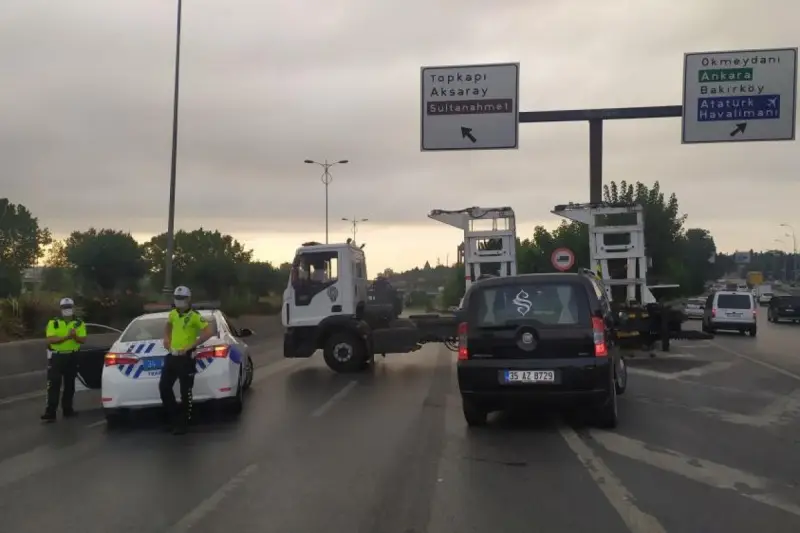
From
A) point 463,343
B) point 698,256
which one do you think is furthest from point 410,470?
point 698,256

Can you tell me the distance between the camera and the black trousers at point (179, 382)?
10.2m

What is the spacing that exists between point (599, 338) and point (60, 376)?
24.5 feet

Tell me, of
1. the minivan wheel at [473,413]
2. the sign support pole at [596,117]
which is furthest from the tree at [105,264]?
the minivan wheel at [473,413]

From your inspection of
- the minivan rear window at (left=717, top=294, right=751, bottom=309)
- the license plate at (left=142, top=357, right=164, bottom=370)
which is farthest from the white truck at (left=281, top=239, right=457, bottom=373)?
the minivan rear window at (left=717, top=294, right=751, bottom=309)

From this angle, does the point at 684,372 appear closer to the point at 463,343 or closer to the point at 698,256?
the point at 463,343

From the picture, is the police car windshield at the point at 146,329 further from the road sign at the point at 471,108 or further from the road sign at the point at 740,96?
the road sign at the point at 740,96

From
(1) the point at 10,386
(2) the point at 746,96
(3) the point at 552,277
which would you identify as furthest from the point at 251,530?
(2) the point at 746,96

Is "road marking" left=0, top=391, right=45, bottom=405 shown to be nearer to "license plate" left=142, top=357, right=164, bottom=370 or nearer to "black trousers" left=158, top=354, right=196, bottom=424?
"license plate" left=142, top=357, right=164, bottom=370

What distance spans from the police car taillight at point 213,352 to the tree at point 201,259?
27480 millimetres

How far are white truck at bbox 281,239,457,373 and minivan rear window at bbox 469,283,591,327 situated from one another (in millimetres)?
7945

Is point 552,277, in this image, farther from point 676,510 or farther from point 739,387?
point 739,387

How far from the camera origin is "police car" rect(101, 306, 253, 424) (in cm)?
1058

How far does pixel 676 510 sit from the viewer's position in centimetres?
632

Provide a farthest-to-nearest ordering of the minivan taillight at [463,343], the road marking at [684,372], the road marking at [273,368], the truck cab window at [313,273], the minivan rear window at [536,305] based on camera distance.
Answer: the truck cab window at [313,273]
the road marking at [273,368]
the road marking at [684,372]
the minivan taillight at [463,343]
the minivan rear window at [536,305]
